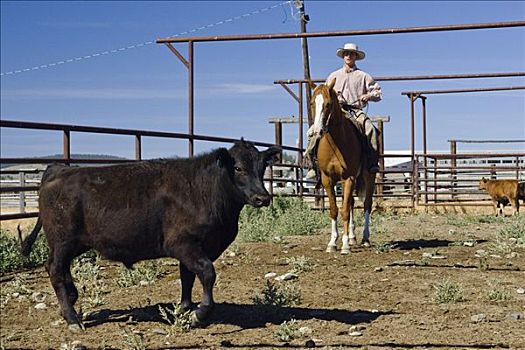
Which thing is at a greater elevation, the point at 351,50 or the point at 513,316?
the point at 351,50

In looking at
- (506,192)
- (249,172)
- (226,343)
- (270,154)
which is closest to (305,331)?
(226,343)

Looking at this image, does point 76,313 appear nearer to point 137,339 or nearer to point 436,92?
point 137,339

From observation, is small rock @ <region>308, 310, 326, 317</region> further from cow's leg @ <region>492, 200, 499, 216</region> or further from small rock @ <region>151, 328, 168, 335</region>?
cow's leg @ <region>492, 200, 499, 216</region>

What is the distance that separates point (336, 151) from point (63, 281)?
15.4 ft

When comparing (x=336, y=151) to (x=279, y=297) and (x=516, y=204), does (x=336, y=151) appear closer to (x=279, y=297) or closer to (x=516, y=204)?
(x=279, y=297)

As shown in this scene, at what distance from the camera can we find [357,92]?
1039 cm

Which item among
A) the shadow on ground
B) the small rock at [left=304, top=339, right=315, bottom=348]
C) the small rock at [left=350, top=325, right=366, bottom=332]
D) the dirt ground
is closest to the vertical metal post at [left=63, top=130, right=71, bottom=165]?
the dirt ground

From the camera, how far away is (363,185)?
10.8 metres

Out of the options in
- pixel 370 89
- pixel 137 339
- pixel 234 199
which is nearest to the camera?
pixel 137 339

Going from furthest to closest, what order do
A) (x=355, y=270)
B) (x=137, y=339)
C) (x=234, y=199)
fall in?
(x=355, y=270), (x=234, y=199), (x=137, y=339)

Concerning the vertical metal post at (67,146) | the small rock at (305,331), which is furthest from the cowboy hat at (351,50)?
the small rock at (305,331)

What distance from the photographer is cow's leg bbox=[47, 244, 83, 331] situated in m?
5.79

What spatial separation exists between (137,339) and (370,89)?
6189 millimetres

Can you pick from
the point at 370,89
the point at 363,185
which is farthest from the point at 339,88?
the point at 363,185
